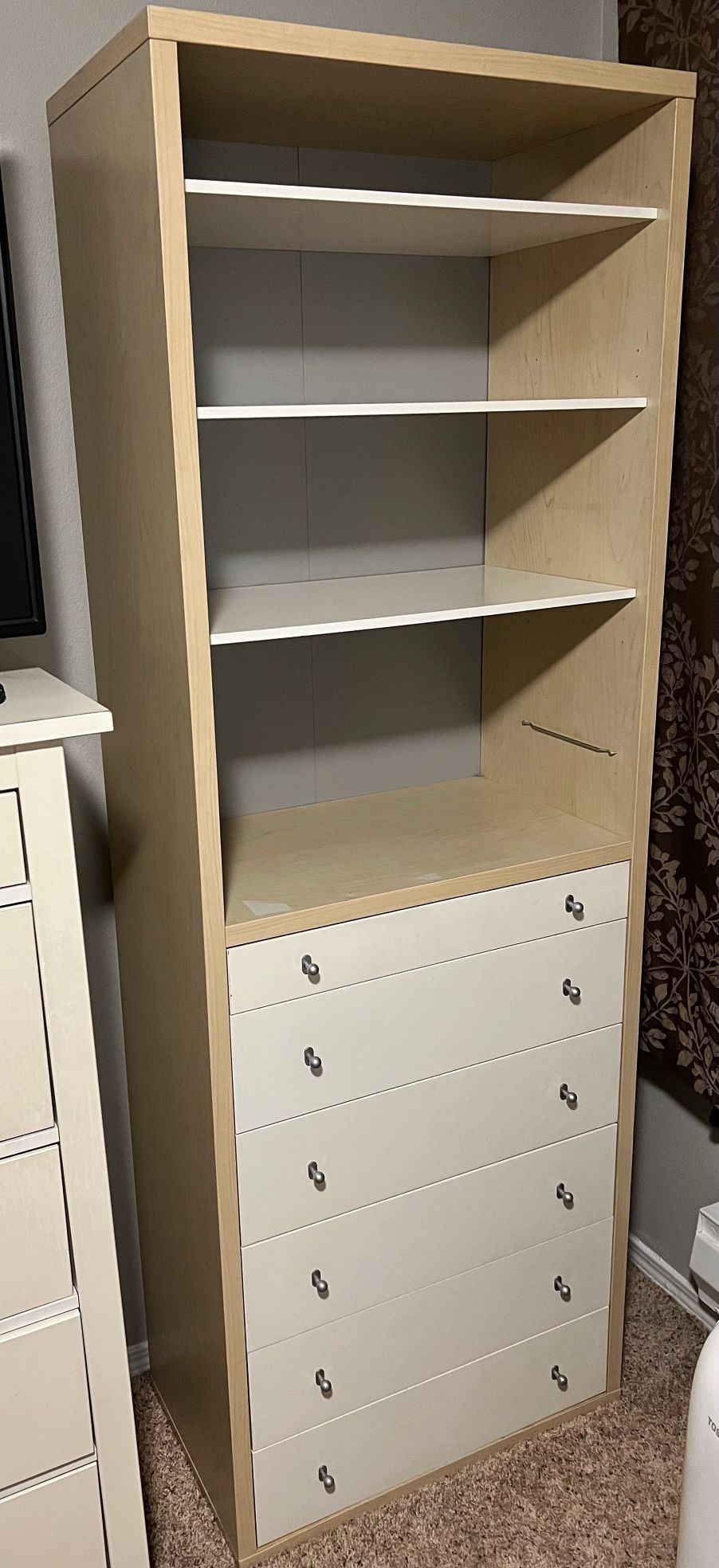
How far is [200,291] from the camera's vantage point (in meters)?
1.70

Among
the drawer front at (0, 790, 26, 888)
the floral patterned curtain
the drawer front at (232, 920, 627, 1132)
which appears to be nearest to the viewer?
the drawer front at (0, 790, 26, 888)

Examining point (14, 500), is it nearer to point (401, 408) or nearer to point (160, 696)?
point (160, 696)

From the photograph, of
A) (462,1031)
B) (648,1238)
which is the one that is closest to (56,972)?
(462,1031)

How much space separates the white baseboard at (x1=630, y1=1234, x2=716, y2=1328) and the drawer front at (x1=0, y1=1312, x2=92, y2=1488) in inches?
45.1

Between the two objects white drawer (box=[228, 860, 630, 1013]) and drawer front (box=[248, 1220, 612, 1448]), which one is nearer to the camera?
white drawer (box=[228, 860, 630, 1013])

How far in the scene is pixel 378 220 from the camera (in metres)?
1.53

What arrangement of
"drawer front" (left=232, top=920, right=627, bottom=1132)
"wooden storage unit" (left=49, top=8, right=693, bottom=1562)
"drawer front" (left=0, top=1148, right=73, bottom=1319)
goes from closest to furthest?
"drawer front" (left=0, top=1148, right=73, bottom=1319) < "wooden storage unit" (left=49, top=8, right=693, bottom=1562) < "drawer front" (left=232, top=920, right=627, bottom=1132)

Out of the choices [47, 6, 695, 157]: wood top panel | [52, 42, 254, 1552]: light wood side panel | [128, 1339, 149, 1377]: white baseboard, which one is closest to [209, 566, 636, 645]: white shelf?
[52, 42, 254, 1552]: light wood side panel

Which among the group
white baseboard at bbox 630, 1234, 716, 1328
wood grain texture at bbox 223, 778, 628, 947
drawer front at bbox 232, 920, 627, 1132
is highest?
wood grain texture at bbox 223, 778, 628, 947

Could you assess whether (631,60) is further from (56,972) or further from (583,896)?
(56,972)

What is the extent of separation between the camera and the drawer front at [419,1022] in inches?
61.9

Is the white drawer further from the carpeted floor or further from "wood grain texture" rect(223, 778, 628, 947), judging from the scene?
the carpeted floor

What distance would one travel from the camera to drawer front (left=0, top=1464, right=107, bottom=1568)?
144cm

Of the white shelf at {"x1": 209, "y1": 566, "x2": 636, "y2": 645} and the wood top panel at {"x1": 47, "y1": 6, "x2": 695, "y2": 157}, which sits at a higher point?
the wood top panel at {"x1": 47, "y1": 6, "x2": 695, "y2": 157}
